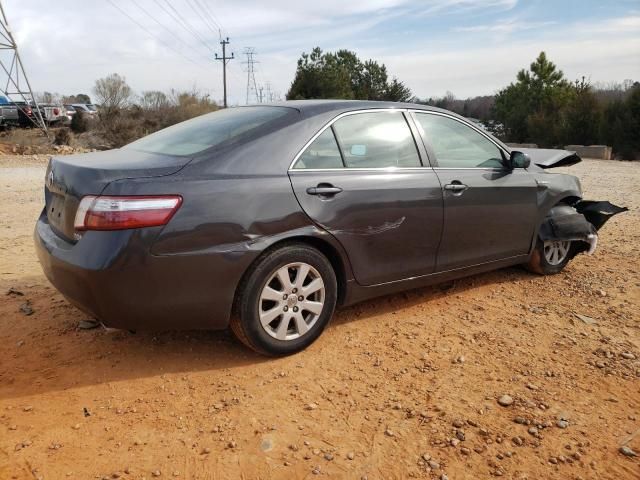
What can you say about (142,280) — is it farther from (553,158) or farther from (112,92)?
(112,92)

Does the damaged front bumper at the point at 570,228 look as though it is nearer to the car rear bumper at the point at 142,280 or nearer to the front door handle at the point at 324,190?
the front door handle at the point at 324,190

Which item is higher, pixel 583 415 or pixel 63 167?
pixel 63 167

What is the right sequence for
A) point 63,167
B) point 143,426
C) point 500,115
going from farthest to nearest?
point 500,115 < point 63,167 < point 143,426

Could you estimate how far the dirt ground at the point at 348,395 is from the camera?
7.70ft

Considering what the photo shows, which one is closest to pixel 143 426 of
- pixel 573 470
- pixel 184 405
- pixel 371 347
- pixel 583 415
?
pixel 184 405

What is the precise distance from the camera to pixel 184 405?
2.77 meters

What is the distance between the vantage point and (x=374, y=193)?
137 inches

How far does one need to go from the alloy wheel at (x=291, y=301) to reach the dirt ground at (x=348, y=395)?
21cm

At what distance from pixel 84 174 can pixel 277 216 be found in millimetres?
1063

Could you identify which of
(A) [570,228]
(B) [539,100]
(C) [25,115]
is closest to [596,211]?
(A) [570,228]

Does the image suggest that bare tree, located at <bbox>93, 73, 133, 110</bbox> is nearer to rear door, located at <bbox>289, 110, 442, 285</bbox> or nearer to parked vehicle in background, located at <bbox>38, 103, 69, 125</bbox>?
parked vehicle in background, located at <bbox>38, 103, 69, 125</bbox>

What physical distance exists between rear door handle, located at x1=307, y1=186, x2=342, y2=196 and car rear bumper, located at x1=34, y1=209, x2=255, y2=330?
1.85 ft

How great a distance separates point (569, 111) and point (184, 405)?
97.0ft

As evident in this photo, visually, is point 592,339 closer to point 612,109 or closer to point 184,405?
point 184,405
